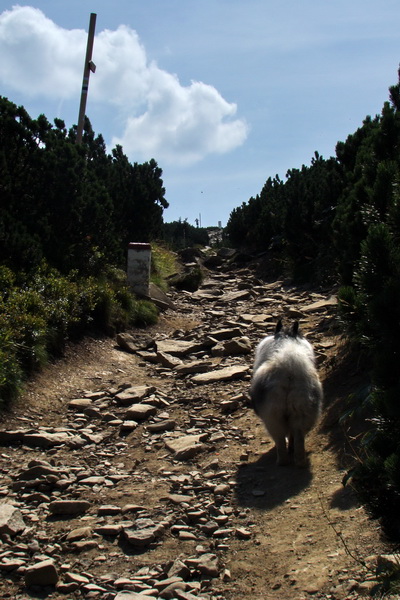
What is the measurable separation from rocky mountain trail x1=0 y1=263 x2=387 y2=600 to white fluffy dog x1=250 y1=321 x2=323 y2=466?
0.95ft

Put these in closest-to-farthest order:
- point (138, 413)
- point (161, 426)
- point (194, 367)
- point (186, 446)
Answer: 1. point (186, 446)
2. point (161, 426)
3. point (138, 413)
4. point (194, 367)

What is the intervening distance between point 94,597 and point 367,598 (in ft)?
5.48

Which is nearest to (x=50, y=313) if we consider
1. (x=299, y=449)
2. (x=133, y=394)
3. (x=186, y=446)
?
(x=133, y=394)

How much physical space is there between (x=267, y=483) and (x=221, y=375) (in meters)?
3.45

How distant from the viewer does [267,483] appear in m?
5.72

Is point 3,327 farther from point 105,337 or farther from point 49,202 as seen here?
point 49,202

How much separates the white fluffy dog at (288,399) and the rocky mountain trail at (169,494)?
289 mm

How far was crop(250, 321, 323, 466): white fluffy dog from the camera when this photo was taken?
5.89 m

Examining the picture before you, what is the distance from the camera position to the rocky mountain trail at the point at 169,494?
4.04m

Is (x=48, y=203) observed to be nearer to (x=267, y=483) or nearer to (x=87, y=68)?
(x=87, y=68)

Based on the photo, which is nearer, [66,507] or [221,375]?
[66,507]

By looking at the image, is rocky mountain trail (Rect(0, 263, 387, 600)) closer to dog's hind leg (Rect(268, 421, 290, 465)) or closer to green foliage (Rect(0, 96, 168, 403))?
dog's hind leg (Rect(268, 421, 290, 465))

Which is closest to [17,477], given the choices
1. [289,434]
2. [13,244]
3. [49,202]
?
[289,434]

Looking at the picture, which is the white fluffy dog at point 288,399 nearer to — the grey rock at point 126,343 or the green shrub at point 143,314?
the grey rock at point 126,343
